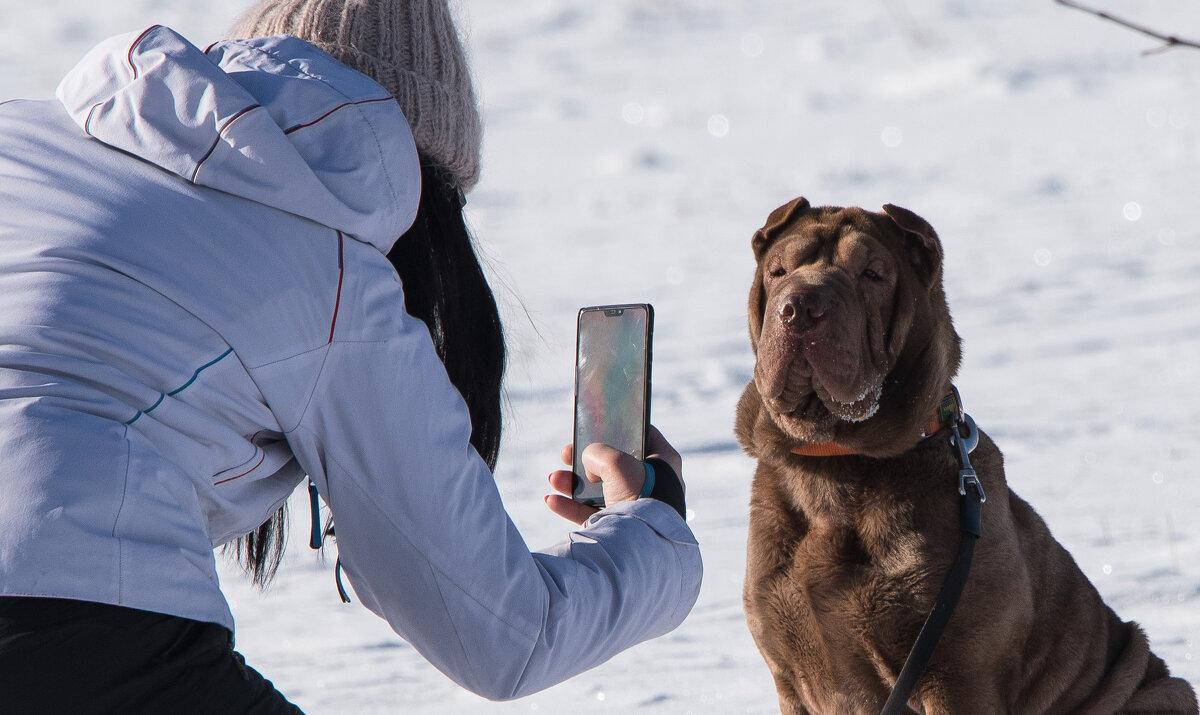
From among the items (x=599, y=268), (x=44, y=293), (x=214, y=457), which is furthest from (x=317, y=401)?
(x=599, y=268)

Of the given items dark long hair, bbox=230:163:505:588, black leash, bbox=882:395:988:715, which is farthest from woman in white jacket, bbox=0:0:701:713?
black leash, bbox=882:395:988:715

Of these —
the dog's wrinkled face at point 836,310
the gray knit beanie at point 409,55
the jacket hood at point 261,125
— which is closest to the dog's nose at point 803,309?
the dog's wrinkled face at point 836,310

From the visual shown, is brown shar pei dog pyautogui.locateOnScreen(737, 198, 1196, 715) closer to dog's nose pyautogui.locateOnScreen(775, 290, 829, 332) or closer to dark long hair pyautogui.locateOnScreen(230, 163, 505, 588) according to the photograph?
dog's nose pyautogui.locateOnScreen(775, 290, 829, 332)

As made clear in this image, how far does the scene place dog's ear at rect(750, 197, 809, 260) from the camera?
2.59 meters

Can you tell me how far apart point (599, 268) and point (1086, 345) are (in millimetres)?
3465

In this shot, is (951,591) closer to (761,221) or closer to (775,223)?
(775,223)

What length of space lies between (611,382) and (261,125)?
939 mm

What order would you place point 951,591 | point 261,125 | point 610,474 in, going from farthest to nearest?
point 951,591 < point 610,474 < point 261,125

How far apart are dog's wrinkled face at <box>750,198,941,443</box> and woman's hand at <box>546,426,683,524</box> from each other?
0.35m

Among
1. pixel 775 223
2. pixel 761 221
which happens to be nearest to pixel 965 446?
pixel 775 223

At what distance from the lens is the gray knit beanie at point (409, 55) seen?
2.03m

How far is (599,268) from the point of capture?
8.99 meters

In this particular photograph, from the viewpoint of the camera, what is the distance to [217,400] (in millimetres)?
1529

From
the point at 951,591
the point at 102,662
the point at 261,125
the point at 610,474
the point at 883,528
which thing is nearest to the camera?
the point at 102,662
